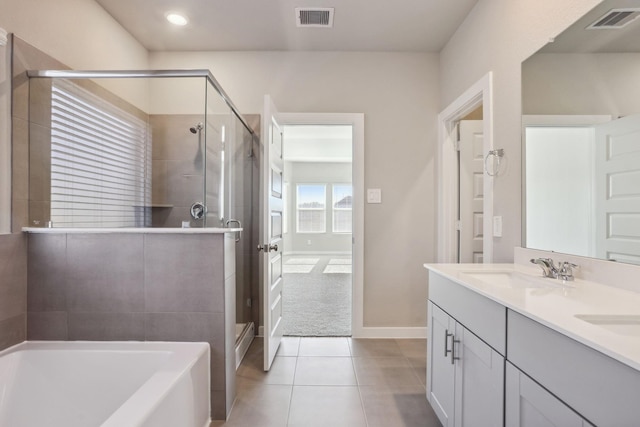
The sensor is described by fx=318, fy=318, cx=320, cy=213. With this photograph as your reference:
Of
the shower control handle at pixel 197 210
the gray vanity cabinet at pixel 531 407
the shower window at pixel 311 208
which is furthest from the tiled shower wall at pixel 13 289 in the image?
the shower window at pixel 311 208

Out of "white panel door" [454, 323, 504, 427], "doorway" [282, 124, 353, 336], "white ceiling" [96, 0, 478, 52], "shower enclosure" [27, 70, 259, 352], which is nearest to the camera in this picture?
"white panel door" [454, 323, 504, 427]

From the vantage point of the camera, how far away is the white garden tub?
1.46 meters

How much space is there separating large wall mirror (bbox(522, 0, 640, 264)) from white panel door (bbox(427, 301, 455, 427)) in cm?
64

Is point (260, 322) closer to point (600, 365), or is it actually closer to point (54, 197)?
point (54, 197)

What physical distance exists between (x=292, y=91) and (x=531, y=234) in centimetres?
227

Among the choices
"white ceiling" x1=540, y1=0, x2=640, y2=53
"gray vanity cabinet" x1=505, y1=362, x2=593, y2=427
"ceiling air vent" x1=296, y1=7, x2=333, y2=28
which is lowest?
"gray vanity cabinet" x1=505, y1=362, x2=593, y2=427

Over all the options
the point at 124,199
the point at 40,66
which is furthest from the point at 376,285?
the point at 40,66

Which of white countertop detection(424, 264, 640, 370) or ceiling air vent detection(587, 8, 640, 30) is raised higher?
ceiling air vent detection(587, 8, 640, 30)

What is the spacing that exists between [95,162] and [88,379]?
53.8 inches

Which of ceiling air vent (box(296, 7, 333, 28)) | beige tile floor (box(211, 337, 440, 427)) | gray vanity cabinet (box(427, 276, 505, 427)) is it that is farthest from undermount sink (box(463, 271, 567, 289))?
ceiling air vent (box(296, 7, 333, 28))

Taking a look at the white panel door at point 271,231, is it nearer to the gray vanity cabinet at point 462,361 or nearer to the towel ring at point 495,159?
the gray vanity cabinet at point 462,361

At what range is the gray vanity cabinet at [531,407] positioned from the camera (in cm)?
81

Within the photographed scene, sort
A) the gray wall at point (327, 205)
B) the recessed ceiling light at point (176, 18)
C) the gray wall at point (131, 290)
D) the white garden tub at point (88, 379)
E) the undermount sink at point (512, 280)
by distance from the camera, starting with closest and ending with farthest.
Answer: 1. the undermount sink at point (512, 280)
2. the white garden tub at point (88, 379)
3. the gray wall at point (131, 290)
4. the recessed ceiling light at point (176, 18)
5. the gray wall at point (327, 205)

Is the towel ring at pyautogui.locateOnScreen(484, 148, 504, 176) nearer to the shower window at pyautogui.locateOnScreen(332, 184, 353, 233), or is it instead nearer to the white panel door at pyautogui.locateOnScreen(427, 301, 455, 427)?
the white panel door at pyautogui.locateOnScreen(427, 301, 455, 427)
